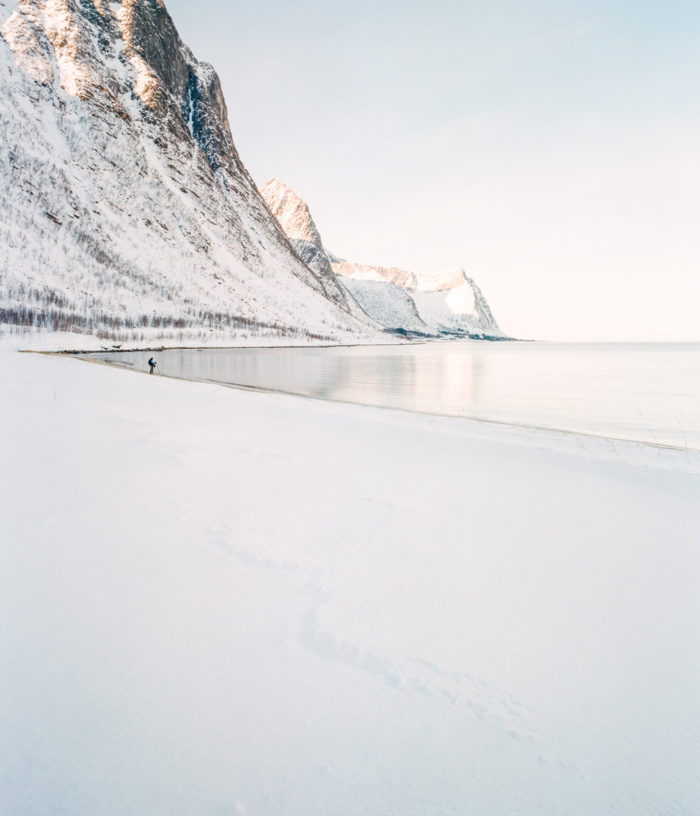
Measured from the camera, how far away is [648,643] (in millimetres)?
3307

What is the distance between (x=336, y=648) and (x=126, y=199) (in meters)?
125

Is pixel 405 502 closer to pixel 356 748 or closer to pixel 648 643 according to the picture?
pixel 648 643

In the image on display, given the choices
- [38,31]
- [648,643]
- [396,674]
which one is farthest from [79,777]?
[38,31]

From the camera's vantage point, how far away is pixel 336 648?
3020 millimetres

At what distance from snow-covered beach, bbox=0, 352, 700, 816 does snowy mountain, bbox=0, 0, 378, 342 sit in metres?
74.5

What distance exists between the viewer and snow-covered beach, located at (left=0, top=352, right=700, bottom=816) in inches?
85.7

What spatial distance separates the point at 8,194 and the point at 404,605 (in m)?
108

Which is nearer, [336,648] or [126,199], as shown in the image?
[336,648]

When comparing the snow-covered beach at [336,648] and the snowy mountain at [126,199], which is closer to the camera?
the snow-covered beach at [336,648]

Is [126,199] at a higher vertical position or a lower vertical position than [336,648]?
higher

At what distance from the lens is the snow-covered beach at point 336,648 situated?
2178 mm

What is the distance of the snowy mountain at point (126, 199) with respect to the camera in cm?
8612

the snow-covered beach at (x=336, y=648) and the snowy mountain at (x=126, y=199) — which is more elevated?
the snowy mountain at (x=126, y=199)

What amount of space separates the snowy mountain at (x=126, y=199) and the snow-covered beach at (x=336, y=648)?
244 feet
